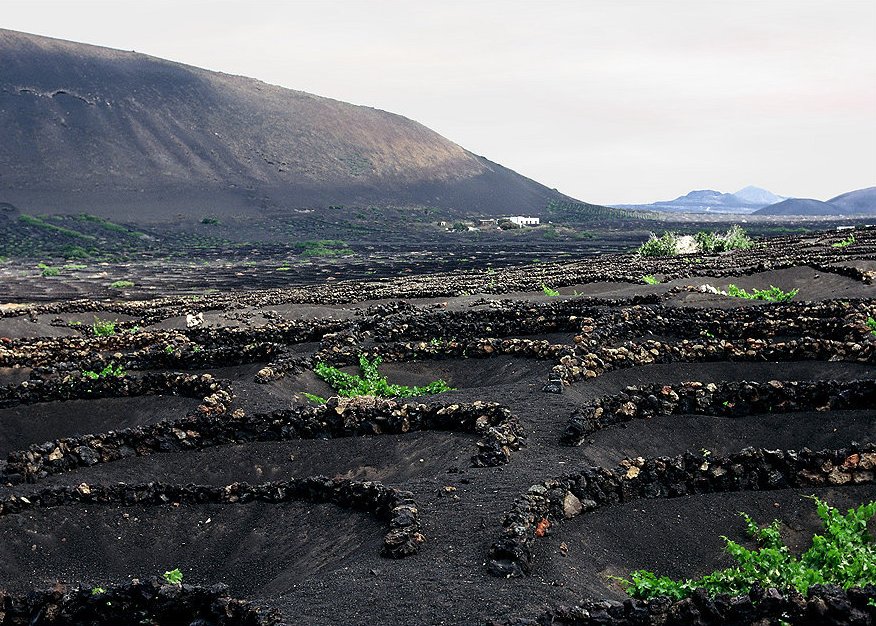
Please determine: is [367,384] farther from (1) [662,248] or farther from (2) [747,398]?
(1) [662,248]

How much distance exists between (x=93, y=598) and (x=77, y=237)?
A: 8512cm

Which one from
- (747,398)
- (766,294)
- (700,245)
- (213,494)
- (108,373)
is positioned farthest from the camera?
(700,245)

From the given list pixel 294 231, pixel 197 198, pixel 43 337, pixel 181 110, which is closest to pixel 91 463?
pixel 43 337

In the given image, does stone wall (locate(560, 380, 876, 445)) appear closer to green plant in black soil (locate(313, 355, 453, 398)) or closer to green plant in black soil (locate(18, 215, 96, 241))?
green plant in black soil (locate(313, 355, 453, 398))

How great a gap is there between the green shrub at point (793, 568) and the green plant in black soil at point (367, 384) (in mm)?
8661

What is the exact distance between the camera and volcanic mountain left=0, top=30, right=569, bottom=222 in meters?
112

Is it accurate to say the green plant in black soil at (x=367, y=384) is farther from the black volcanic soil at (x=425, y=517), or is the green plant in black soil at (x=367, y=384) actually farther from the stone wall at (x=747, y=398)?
the stone wall at (x=747, y=398)

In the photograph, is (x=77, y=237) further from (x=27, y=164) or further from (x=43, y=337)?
(x=43, y=337)

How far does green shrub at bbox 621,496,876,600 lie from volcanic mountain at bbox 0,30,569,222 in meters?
105

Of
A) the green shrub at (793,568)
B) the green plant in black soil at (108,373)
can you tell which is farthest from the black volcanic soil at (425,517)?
the green plant in black soil at (108,373)

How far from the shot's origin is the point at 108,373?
19.9 meters

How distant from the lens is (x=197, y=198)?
116938 mm

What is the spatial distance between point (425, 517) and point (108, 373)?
12289 millimetres

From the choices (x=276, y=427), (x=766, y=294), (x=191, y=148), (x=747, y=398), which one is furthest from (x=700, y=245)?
(x=191, y=148)
